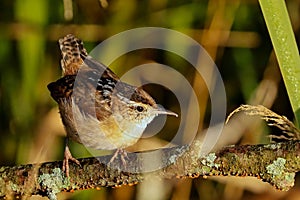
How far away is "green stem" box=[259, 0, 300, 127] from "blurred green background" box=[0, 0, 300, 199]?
149 cm

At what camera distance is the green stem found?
206 cm

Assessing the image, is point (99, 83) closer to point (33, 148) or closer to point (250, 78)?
point (33, 148)

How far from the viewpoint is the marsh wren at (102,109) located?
2.50 metres

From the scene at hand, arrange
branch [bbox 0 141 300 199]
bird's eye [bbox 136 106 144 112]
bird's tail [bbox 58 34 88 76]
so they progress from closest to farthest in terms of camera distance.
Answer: branch [bbox 0 141 300 199] → bird's eye [bbox 136 106 144 112] → bird's tail [bbox 58 34 88 76]

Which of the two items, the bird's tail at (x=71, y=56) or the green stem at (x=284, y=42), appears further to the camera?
the bird's tail at (x=71, y=56)

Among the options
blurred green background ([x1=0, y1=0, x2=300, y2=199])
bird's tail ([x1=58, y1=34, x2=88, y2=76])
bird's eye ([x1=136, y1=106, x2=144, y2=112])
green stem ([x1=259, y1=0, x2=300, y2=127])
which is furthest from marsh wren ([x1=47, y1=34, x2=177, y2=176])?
blurred green background ([x1=0, y1=0, x2=300, y2=199])

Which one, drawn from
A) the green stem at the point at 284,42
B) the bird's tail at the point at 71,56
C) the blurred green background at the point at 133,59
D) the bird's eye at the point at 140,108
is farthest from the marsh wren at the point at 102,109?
the blurred green background at the point at 133,59

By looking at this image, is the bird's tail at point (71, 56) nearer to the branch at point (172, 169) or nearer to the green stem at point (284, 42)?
the branch at point (172, 169)

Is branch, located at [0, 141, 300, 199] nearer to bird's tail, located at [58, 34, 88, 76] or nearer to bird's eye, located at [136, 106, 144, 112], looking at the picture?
bird's eye, located at [136, 106, 144, 112]

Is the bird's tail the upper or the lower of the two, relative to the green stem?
lower

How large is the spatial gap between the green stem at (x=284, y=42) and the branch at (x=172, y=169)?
0.19 m

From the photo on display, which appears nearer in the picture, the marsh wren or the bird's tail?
the marsh wren

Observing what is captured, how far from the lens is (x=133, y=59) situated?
12.4 ft

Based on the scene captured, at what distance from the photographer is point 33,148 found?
3.44 metres
